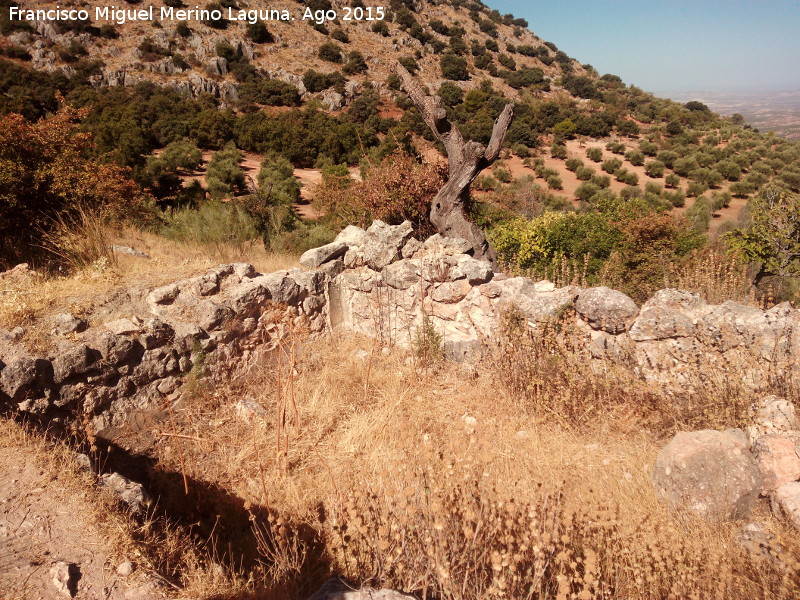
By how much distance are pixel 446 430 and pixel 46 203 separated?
19.4 feet

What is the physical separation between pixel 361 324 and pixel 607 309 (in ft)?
9.94

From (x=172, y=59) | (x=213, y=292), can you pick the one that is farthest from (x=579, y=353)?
(x=172, y=59)

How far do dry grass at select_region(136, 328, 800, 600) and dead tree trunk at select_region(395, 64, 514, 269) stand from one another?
2208 millimetres

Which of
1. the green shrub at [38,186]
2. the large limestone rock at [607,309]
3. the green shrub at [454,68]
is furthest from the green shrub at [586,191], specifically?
the green shrub at [454,68]

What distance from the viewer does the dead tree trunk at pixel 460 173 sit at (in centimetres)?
644

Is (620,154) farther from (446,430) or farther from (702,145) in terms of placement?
(446,430)

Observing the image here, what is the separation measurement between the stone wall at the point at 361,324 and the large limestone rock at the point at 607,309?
1cm

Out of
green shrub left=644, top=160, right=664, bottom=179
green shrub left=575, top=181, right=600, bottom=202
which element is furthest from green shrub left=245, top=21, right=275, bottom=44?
green shrub left=644, top=160, right=664, bottom=179

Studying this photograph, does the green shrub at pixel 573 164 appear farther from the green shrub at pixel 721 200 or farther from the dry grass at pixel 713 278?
the dry grass at pixel 713 278

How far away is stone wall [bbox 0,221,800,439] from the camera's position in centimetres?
365

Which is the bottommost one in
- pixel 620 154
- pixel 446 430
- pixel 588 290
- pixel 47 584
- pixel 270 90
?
pixel 446 430

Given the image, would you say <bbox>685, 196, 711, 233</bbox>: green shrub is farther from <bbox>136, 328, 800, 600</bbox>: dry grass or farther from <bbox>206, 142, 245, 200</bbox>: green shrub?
<bbox>206, 142, 245, 200</bbox>: green shrub

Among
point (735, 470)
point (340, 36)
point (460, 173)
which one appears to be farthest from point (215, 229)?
point (340, 36)

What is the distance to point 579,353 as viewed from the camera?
444 cm
